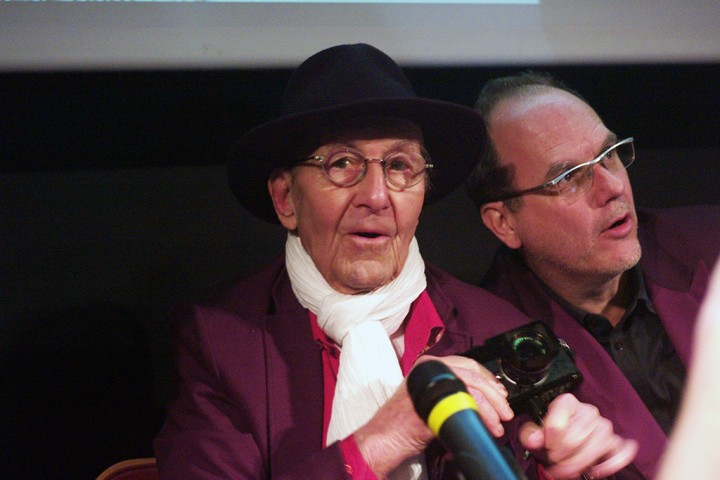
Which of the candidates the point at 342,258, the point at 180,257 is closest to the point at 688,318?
the point at 342,258

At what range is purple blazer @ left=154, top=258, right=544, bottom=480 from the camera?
4.75 ft

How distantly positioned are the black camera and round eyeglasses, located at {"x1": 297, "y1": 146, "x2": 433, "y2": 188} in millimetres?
464

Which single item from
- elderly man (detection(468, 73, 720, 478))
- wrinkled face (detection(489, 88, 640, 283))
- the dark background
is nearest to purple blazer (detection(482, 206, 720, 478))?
elderly man (detection(468, 73, 720, 478))

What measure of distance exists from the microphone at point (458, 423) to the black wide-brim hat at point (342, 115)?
795 mm

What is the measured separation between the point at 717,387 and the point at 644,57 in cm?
174

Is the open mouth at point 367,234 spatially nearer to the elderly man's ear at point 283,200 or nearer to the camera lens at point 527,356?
the elderly man's ear at point 283,200

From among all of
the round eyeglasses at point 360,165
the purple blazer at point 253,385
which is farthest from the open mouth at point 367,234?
the purple blazer at point 253,385

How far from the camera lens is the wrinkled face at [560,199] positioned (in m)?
1.90

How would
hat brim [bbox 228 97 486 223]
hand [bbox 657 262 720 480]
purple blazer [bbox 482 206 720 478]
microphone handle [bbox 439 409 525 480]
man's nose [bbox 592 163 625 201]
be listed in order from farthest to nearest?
man's nose [bbox 592 163 625 201] < purple blazer [bbox 482 206 720 478] < hat brim [bbox 228 97 486 223] < microphone handle [bbox 439 409 525 480] < hand [bbox 657 262 720 480]

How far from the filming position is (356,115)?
1.58 meters

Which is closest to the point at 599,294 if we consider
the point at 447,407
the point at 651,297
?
the point at 651,297

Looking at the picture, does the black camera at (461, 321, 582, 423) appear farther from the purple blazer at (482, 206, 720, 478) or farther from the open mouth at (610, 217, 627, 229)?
the open mouth at (610, 217, 627, 229)

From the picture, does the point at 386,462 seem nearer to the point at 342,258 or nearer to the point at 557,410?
the point at 557,410

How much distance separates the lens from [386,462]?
4.25 feet
